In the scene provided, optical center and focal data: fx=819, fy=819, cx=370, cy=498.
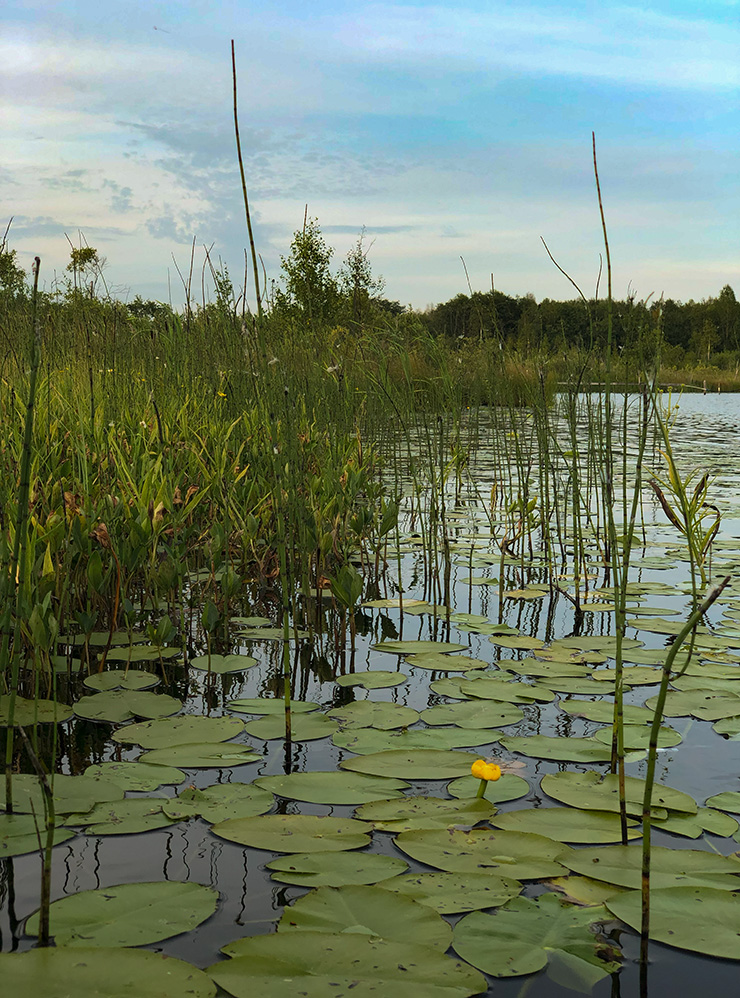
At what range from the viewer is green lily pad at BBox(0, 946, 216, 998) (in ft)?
2.79

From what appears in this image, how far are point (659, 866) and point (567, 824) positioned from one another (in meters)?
0.16

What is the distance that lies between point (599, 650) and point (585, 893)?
1199 mm

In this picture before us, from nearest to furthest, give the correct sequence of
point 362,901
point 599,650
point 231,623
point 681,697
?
point 362,901
point 681,697
point 599,650
point 231,623

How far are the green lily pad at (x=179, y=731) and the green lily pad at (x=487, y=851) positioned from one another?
533mm

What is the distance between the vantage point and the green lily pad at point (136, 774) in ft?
4.63

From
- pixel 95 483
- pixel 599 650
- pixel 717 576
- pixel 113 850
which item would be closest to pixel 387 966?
pixel 113 850

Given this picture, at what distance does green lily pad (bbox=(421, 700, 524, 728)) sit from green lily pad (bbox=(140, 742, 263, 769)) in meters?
0.41

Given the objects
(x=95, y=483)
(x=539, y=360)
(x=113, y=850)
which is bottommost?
(x=113, y=850)

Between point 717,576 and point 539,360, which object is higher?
point 539,360

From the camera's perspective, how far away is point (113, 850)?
4.05 feet

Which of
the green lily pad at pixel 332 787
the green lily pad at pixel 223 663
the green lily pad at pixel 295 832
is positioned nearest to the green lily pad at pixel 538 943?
the green lily pad at pixel 295 832

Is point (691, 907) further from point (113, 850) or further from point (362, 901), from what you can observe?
point (113, 850)

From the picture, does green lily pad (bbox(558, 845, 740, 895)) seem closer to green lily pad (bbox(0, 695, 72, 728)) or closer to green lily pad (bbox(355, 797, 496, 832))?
green lily pad (bbox(355, 797, 496, 832))

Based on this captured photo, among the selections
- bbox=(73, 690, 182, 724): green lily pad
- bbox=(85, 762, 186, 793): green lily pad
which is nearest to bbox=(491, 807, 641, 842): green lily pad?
bbox=(85, 762, 186, 793): green lily pad
